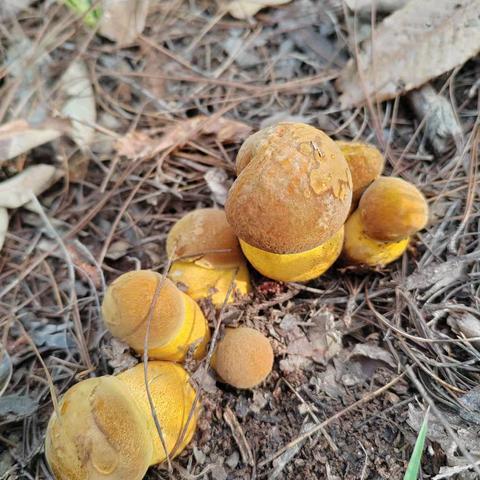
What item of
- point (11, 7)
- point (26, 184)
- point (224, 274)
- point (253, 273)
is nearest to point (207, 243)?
point (224, 274)

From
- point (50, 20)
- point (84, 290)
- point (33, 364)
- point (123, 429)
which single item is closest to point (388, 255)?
point (123, 429)

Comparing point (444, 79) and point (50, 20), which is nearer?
point (444, 79)

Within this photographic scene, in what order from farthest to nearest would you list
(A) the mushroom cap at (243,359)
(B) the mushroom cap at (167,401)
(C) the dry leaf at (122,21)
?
(C) the dry leaf at (122,21) → (A) the mushroom cap at (243,359) → (B) the mushroom cap at (167,401)

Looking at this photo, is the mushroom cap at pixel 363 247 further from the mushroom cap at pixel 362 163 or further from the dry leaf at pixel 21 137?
the dry leaf at pixel 21 137

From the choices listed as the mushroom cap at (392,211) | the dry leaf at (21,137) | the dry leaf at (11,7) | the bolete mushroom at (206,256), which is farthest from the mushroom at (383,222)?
the dry leaf at (11,7)

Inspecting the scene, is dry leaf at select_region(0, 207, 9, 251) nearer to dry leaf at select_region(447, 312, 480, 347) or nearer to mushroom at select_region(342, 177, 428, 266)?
mushroom at select_region(342, 177, 428, 266)

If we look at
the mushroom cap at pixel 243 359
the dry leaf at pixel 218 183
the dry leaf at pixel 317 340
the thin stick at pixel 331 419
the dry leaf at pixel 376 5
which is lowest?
the thin stick at pixel 331 419

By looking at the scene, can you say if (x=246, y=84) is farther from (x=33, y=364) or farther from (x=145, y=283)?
(x=33, y=364)

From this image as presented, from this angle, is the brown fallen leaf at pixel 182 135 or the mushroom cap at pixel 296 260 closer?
the mushroom cap at pixel 296 260
